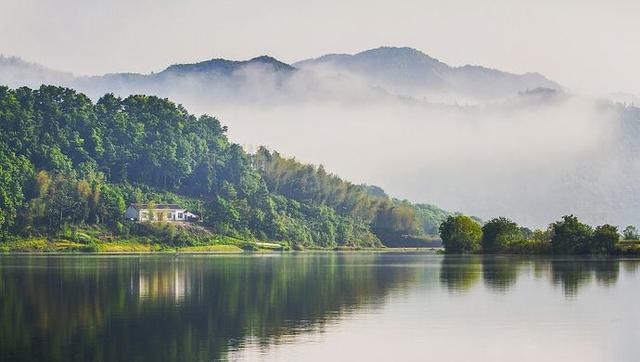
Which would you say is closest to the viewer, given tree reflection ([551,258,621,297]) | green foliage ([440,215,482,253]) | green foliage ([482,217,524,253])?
tree reflection ([551,258,621,297])

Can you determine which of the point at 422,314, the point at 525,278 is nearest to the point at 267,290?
the point at 422,314

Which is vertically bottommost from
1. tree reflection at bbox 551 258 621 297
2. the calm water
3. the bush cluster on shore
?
the calm water

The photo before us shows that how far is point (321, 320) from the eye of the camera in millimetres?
43000

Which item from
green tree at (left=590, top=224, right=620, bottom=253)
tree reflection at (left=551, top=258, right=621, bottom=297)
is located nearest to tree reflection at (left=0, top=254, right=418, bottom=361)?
tree reflection at (left=551, top=258, right=621, bottom=297)

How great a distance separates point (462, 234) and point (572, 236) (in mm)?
28651

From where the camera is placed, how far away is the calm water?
34.0m

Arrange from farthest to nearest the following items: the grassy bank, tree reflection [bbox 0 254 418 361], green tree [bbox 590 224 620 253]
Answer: the grassy bank < green tree [bbox 590 224 620 253] < tree reflection [bbox 0 254 418 361]

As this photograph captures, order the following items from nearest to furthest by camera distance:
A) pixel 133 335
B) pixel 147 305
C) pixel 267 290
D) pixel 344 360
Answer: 1. pixel 344 360
2. pixel 133 335
3. pixel 147 305
4. pixel 267 290

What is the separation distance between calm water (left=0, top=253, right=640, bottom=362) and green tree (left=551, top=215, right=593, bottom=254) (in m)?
57.5

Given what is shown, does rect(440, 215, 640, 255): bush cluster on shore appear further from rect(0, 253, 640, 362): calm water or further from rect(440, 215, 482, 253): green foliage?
rect(0, 253, 640, 362): calm water

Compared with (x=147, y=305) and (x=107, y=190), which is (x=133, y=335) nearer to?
(x=147, y=305)

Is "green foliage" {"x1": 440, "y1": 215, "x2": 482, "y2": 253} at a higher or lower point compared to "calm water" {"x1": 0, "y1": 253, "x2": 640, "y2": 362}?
higher

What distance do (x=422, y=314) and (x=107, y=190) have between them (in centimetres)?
15558

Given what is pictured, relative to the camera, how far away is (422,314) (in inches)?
1818
